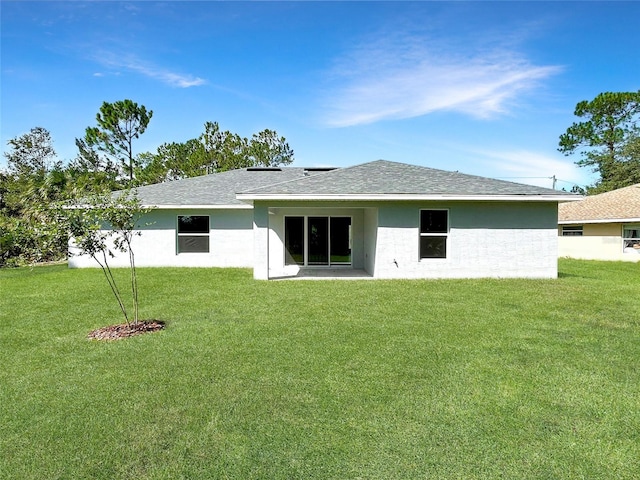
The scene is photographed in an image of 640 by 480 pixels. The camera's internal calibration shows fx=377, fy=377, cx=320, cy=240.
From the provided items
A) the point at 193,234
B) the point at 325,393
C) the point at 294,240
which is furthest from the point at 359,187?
the point at 325,393

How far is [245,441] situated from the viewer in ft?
10.9

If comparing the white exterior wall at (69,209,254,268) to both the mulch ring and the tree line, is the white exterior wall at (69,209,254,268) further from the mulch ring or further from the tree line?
the tree line

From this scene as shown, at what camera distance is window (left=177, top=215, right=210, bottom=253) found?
15372 mm

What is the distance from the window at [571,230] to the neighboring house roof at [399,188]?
13.4m

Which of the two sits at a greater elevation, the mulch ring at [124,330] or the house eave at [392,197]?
the house eave at [392,197]

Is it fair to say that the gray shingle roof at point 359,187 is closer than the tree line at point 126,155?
Yes

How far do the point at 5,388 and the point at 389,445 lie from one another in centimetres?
447

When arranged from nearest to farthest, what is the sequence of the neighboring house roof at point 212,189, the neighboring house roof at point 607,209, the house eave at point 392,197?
the house eave at point 392,197, the neighboring house roof at point 212,189, the neighboring house roof at point 607,209

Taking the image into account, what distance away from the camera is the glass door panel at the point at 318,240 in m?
15.1

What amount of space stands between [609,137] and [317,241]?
117 ft

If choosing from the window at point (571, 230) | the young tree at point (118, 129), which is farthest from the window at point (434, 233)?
the young tree at point (118, 129)

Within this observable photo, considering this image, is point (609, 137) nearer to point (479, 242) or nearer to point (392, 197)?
point (479, 242)

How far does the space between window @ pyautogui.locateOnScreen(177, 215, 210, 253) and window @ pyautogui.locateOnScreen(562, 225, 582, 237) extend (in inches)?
865

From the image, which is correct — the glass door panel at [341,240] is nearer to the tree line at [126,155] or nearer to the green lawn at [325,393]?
the green lawn at [325,393]
